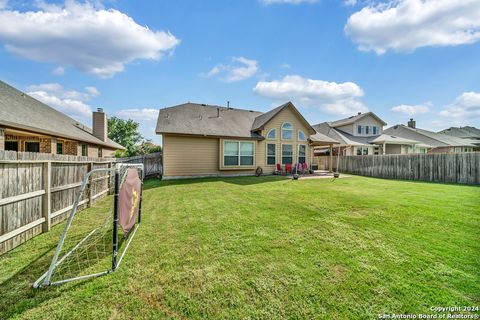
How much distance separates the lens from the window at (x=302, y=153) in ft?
56.3

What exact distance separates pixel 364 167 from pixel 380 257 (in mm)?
17090

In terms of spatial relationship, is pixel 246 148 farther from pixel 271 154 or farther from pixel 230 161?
pixel 271 154

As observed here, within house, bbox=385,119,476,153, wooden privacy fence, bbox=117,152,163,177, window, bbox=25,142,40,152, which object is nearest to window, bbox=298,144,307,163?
wooden privacy fence, bbox=117,152,163,177

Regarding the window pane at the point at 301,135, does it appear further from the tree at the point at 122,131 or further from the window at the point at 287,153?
the tree at the point at 122,131

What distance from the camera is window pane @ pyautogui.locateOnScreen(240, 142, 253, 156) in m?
15.1

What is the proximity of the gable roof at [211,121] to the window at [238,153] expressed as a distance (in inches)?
26.4

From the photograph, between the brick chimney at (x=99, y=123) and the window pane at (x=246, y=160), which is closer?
the window pane at (x=246, y=160)

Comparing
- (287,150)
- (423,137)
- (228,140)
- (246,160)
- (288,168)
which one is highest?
(423,137)

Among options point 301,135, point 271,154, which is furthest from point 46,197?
point 301,135

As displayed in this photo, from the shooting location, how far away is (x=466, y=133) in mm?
37031

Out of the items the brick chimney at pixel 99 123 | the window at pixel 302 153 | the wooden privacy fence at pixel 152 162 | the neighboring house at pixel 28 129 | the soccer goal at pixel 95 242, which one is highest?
the brick chimney at pixel 99 123

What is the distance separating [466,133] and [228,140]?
48.7m

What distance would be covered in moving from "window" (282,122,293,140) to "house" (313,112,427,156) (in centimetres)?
970

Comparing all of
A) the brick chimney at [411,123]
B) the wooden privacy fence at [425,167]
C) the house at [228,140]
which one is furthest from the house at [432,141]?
the house at [228,140]
